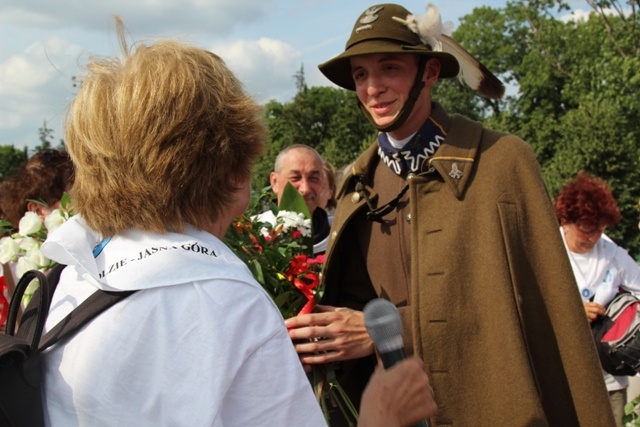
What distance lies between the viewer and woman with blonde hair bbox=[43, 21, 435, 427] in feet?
4.35

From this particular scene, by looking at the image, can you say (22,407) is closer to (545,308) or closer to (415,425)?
(415,425)

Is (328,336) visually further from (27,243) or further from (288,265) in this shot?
(27,243)

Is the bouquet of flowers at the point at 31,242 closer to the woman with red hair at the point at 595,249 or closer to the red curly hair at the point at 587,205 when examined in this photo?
the red curly hair at the point at 587,205

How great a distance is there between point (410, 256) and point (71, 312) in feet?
5.41

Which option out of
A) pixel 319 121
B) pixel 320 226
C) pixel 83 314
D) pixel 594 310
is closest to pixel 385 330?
pixel 83 314

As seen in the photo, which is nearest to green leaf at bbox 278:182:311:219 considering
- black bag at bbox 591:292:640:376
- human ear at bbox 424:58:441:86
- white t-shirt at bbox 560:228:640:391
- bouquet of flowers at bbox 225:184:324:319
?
bouquet of flowers at bbox 225:184:324:319

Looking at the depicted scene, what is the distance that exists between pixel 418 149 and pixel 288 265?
26.5 inches

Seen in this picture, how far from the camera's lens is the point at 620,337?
15.8 feet

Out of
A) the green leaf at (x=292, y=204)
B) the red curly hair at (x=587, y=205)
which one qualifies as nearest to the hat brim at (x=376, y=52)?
the green leaf at (x=292, y=204)

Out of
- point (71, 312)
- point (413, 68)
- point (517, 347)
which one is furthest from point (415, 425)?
point (413, 68)

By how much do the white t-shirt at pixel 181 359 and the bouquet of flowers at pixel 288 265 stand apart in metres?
1.27

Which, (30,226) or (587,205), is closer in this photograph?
(30,226)

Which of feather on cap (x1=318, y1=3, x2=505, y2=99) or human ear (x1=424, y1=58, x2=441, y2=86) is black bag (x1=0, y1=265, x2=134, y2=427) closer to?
feather on cap (x1=318, y1=3, x2=505, y2=99)

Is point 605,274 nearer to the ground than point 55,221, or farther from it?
nearer to the ground
